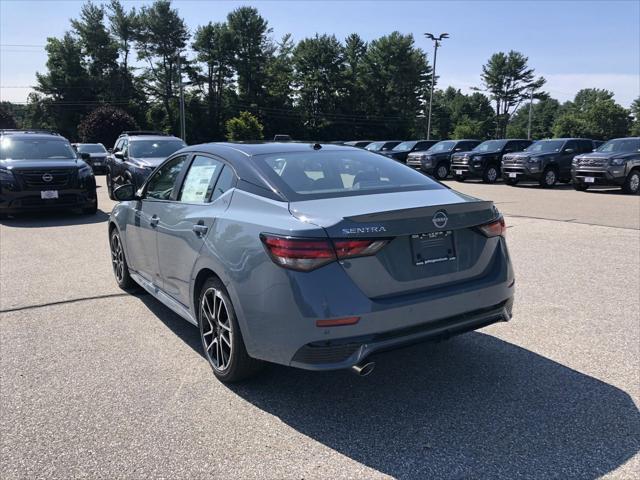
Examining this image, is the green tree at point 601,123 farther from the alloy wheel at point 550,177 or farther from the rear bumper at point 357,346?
the rear bumper at point 357,346

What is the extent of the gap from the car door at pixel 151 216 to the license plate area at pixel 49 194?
22.4 ft

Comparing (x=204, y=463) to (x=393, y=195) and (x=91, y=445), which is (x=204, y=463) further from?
(x=393, y=195)

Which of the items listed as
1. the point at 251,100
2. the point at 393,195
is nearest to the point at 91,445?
the point at 393,195

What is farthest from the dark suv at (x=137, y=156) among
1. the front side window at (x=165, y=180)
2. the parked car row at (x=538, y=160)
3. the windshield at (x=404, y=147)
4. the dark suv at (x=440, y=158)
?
the windshield at (x=404, y=147)

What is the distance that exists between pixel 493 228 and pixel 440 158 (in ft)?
69.6

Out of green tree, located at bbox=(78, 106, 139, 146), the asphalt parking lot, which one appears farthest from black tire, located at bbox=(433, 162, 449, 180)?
green tree, located at bbox=(78, 106, 139, 146)

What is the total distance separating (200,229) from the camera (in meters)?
3.71

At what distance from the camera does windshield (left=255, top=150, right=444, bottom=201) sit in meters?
3.51

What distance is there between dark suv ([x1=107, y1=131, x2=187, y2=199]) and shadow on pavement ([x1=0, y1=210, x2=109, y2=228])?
1.28 m

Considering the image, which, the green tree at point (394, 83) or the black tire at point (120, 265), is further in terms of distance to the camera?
the green tree at point (394, 83)

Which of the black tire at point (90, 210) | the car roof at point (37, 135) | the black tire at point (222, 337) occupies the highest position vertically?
the car roof at point (37, 135)

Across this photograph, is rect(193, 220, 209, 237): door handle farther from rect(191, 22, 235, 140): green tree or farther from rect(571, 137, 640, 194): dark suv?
rect(191, 22, 235, 140): green tree

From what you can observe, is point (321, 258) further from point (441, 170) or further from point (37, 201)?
point (441, 170)

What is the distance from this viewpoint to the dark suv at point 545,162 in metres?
19.5
